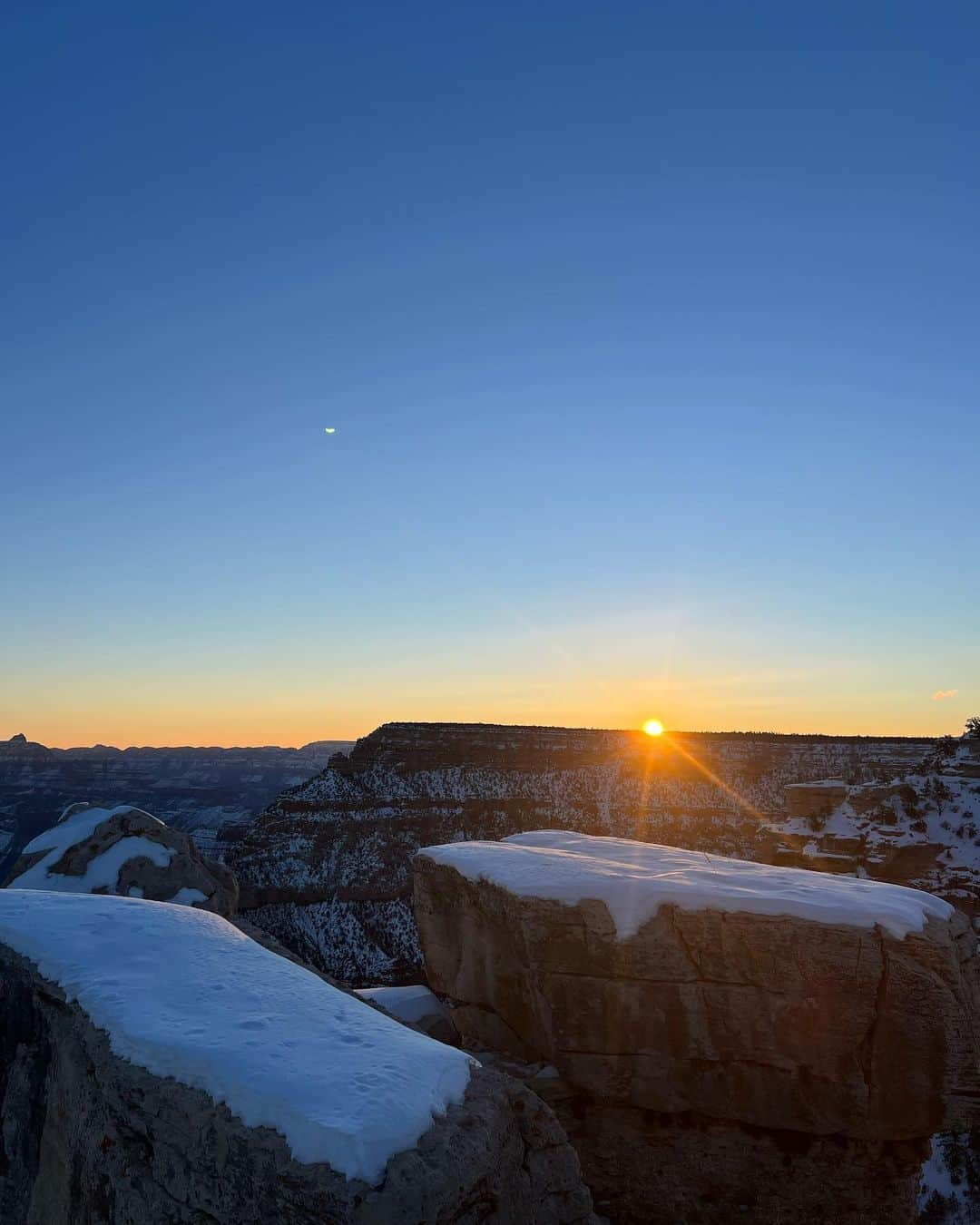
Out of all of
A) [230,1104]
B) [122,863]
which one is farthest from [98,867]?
[230,1104]

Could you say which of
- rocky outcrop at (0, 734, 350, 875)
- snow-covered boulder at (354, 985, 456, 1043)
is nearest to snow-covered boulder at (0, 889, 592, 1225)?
snow-covered boulder at (354, 985, 456, 1043)

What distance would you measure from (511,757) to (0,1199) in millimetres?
54216

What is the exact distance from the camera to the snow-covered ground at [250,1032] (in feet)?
14.7

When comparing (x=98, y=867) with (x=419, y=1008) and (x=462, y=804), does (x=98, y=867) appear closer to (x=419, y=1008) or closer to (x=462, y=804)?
(x=419, y=1008)

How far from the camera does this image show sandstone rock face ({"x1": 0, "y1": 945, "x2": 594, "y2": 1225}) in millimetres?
4305

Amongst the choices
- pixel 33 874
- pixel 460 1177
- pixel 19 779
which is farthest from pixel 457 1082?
pixel 19 779

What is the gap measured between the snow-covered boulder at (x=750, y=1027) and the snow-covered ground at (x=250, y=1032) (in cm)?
386

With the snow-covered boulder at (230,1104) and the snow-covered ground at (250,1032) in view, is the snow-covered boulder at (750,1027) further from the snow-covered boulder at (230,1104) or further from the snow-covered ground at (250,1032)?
the snow-covered ground at (250,1032)

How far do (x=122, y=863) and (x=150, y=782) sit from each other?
378ft

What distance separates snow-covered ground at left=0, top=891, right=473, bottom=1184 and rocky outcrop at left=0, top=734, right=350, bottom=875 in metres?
72.7

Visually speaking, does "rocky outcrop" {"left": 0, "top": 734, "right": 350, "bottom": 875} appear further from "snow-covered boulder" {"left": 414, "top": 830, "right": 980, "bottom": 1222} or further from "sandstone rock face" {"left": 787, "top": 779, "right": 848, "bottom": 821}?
"snow-covered boulder" {"left": 414, "top": 830, "right": 980, "bottom": 1222}

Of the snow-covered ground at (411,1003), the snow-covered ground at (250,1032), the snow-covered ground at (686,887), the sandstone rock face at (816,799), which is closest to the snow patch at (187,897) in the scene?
the snow-covered ground at (411,1003)

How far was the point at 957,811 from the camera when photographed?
20125 mm

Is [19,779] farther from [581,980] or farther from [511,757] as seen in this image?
[581,980]
